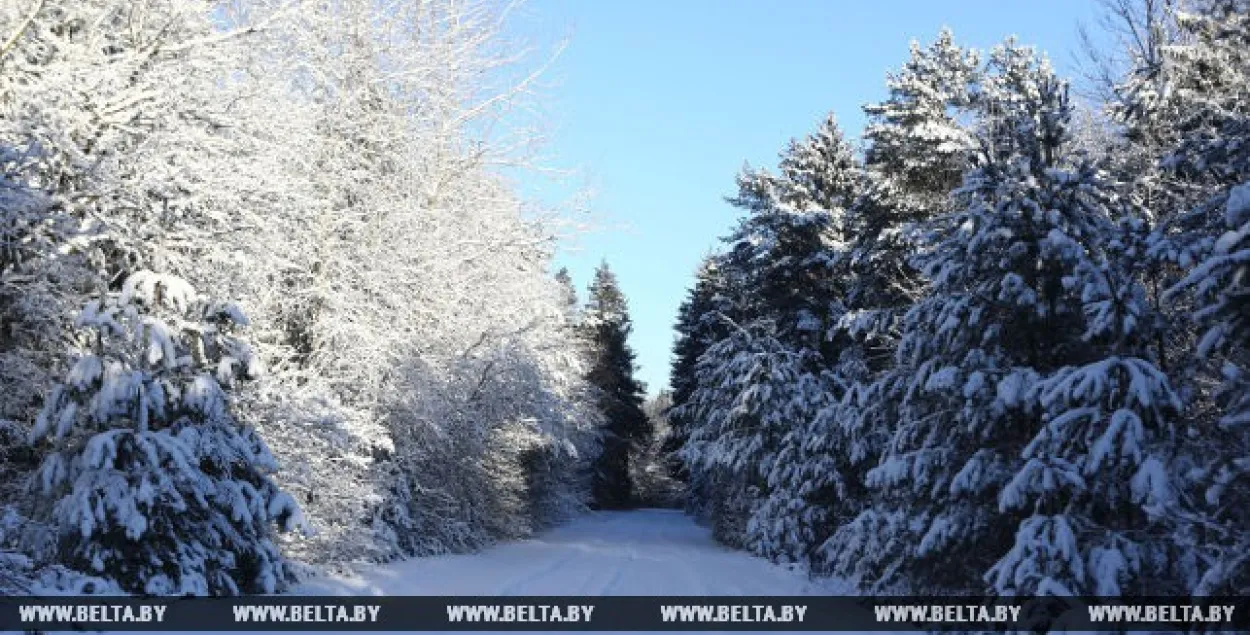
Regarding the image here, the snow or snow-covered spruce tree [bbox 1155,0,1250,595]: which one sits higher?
snow-covered spruce tree [bbox 1155,0,1250,595]

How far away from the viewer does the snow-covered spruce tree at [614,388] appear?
48.8 meters

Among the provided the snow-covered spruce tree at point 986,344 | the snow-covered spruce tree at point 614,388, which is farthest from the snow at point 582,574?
the snow-covered spruce tree at point 614,388

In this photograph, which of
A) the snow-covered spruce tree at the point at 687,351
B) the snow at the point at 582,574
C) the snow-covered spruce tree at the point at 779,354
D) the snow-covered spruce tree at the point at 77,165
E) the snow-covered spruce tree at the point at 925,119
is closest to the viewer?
the snow-covered spruce tree at the point at 77,165

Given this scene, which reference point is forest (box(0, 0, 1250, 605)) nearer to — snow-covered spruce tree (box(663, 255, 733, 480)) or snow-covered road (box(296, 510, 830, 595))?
snow-covered road (box(296, 510, 830, 595))

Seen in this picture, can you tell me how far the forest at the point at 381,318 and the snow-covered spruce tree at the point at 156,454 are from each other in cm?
3

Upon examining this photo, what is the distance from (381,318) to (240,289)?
493 cm

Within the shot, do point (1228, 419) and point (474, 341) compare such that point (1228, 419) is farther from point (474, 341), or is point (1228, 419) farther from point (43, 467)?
point (474, 341)

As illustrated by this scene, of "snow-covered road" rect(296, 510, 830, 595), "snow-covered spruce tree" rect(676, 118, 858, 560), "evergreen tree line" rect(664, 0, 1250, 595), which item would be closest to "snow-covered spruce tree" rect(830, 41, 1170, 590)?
"evergreen tree line" rect(664, 0, 1250, 595)

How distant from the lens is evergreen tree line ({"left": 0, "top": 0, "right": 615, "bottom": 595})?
812 centimetres

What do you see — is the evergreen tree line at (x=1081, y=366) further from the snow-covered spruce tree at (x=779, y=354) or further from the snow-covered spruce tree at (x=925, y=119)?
the snow-covered spruce tree at (x=779, y=354)

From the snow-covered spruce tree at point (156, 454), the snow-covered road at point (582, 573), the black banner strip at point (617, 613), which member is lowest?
the snow-covered road at point (582, 573)

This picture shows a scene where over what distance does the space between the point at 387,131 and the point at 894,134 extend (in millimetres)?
10290

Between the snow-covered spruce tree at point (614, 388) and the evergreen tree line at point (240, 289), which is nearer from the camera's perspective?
the evergreen tree line at point (240, 289)

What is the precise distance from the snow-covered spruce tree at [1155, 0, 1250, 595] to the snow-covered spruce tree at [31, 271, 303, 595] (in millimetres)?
8095
